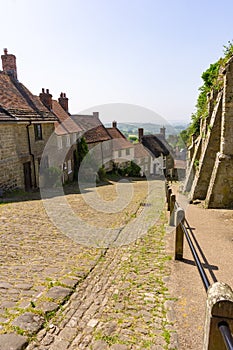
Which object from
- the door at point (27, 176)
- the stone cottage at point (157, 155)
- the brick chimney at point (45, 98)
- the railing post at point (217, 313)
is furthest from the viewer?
the stone cottage at point (157, 155)

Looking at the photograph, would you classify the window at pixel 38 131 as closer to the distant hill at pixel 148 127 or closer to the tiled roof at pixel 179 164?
the distant hill at pixel 148 127

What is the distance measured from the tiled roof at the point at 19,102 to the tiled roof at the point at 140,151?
19.8 meters

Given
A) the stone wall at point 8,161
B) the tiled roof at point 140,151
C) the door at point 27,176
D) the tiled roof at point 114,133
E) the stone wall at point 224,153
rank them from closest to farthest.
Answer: the stone wall at point 224,153 → the stone wall at point 8,161 → the door at point 27,176 → the tiled roof at point 114,133 → the tiled roof at point 140,151

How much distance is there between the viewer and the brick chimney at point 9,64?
19.0 m

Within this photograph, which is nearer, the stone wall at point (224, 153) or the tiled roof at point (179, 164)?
the stone wall at point (224, 153)

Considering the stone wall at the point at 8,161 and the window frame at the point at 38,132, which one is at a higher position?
the window frame at the point at 38,132

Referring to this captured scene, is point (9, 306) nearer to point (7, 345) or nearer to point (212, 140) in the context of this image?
point (7, 345)

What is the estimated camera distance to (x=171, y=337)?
314 cm

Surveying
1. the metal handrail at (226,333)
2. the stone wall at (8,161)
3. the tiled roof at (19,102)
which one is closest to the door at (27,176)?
the stone wall at (8,161)

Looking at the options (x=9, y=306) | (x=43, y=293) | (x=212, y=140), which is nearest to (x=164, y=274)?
(x=43, y=293)

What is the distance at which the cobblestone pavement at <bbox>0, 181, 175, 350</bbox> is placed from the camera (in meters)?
3.16

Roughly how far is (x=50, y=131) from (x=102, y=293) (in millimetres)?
17216

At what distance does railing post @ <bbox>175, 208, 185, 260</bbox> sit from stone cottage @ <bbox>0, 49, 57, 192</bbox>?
38.9ft

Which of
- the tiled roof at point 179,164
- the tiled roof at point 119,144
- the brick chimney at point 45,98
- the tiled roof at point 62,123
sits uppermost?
the brick chimney at point 45,98
